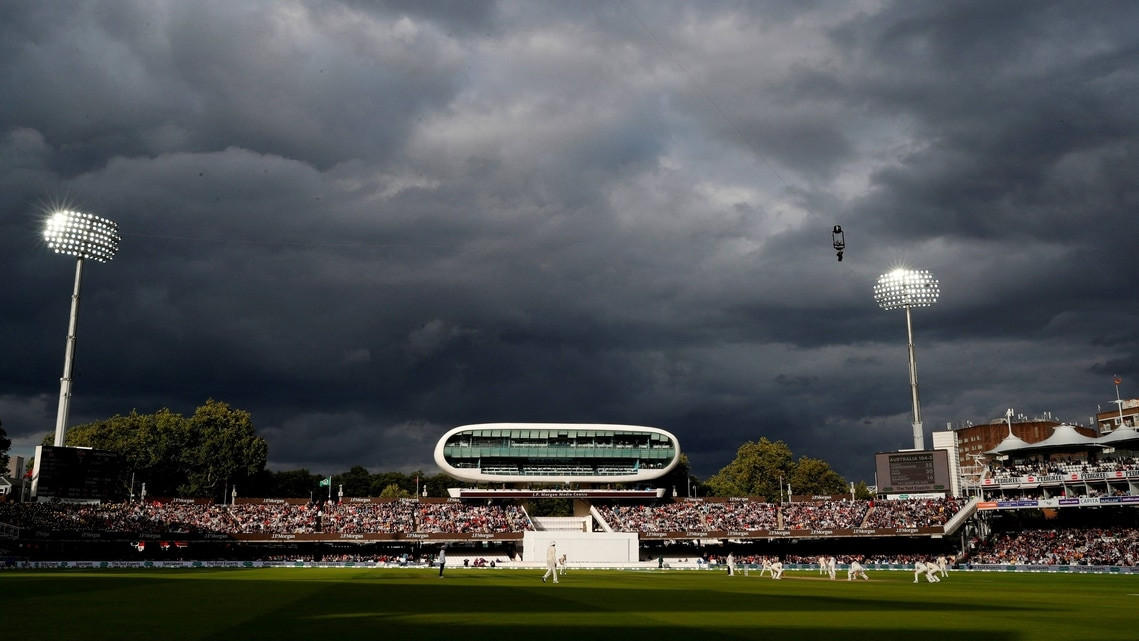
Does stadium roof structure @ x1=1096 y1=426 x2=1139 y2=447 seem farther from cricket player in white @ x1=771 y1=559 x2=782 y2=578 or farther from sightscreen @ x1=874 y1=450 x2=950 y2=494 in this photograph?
cricket player in white @ x1=771 y1=559 x2=782 y2=578

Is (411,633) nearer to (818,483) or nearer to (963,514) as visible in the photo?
(963,514)

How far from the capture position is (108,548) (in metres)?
85.2

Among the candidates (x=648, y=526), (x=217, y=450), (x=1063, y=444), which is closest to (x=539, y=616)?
(x=648, y=526)

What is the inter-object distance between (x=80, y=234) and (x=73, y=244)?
1351 millimetres

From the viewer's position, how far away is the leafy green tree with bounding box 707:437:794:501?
149 m

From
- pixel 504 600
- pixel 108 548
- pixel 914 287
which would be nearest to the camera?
pixel 504 600

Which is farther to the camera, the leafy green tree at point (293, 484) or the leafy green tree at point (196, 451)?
the leafy green tree at point (293, 484)

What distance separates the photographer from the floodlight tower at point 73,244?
9112 centimetres

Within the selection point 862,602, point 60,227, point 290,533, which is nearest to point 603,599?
point 862,602

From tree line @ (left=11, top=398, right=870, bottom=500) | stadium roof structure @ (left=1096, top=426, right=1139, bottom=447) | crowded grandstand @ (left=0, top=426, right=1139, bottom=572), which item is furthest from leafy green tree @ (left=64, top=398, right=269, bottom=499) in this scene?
stadium roof structure @ (left=1096, top=426, right=1139, bottom=447)

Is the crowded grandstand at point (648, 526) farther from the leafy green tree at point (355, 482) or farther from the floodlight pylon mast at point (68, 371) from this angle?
the leafy green tree at point (355, 482)

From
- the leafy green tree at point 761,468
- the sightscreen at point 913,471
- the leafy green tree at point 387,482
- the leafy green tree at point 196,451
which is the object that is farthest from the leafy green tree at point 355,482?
the sightscreen at point 913,471

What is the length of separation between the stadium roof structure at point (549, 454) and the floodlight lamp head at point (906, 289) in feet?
117

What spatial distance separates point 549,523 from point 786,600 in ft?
250
